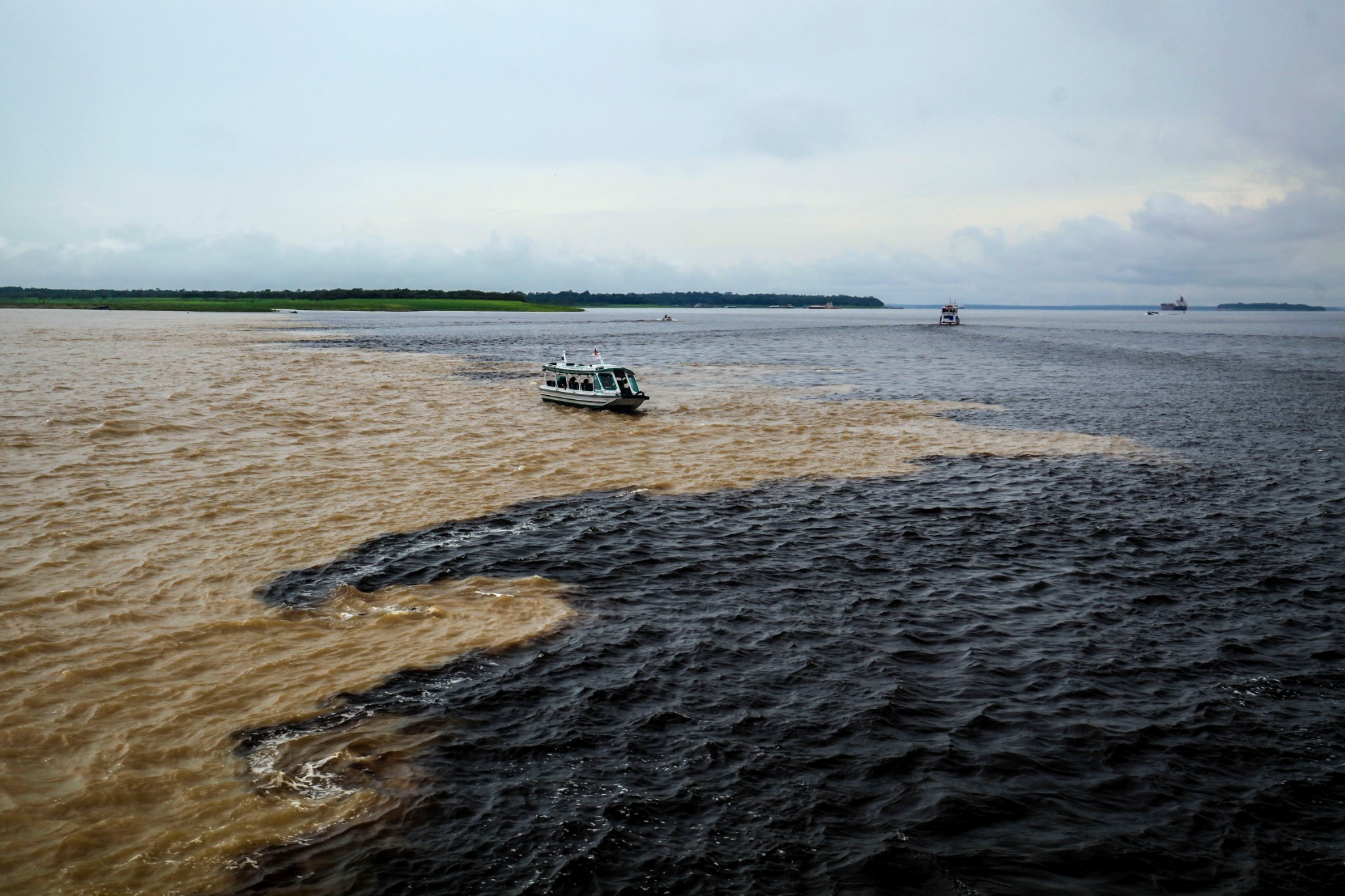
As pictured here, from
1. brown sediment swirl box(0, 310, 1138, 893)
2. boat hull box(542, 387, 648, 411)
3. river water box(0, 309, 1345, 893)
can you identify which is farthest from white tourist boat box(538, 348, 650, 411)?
river water box(0, 309, 1345, 893)

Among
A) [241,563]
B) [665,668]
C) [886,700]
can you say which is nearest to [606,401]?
A: [241,563]

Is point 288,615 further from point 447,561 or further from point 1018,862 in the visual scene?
point 1018,862

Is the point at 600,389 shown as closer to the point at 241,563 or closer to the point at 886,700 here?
the point at 241,563

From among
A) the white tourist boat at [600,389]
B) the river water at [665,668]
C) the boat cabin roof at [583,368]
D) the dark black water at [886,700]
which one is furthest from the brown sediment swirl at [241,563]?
the boat cabin roof at [583,368]

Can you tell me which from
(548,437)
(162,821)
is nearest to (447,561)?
(162,821)

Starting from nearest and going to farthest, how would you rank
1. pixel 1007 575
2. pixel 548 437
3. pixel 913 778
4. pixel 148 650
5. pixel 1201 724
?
pixel 913 778 → pixel 1201 724 → pixel 148 650 → pixel 1007 575 → pixel 548 437
